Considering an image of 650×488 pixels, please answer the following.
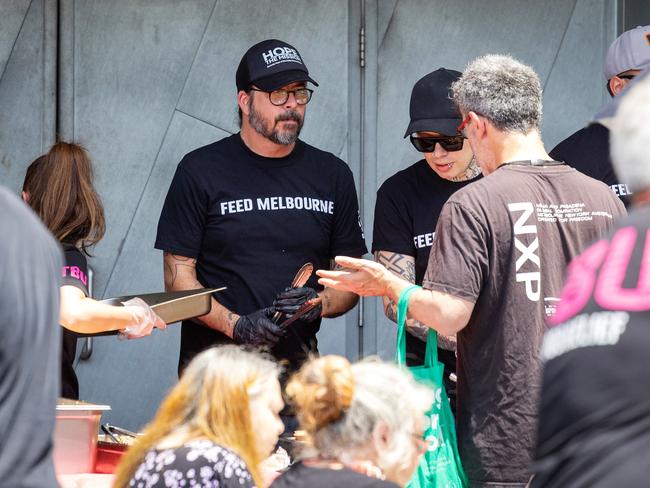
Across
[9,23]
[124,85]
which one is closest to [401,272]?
[124,85]

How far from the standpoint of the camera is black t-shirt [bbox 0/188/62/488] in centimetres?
202

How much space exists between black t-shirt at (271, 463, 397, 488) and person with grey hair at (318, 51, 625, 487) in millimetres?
705

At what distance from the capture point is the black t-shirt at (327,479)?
8.30 ft

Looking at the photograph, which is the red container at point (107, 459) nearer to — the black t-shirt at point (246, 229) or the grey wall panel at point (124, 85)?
the black t-shirt at point (246, 229)

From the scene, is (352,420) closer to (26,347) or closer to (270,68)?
(26,347)

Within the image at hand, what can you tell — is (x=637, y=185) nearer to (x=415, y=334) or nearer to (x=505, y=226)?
(x=505, y=226)

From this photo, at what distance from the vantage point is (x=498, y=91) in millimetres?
3361

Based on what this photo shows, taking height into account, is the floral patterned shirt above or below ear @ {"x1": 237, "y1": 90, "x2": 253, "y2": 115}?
below

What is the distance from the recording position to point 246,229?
4.44 meters

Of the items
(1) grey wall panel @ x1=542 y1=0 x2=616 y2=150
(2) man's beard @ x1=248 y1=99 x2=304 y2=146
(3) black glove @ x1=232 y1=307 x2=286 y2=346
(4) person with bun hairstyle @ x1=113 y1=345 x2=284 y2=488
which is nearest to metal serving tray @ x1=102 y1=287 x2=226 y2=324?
(3) black glove @ x1=232 y1=307 x2=286 y2=346

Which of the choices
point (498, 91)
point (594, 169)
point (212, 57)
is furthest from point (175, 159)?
point (498, 91)

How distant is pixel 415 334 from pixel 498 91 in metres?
0.99

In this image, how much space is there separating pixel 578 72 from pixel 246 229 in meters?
1.93

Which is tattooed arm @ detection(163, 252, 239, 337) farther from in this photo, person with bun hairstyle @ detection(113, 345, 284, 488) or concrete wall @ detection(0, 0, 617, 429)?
person with bun hairstyle @ detection(113, 345, 284, 488)
